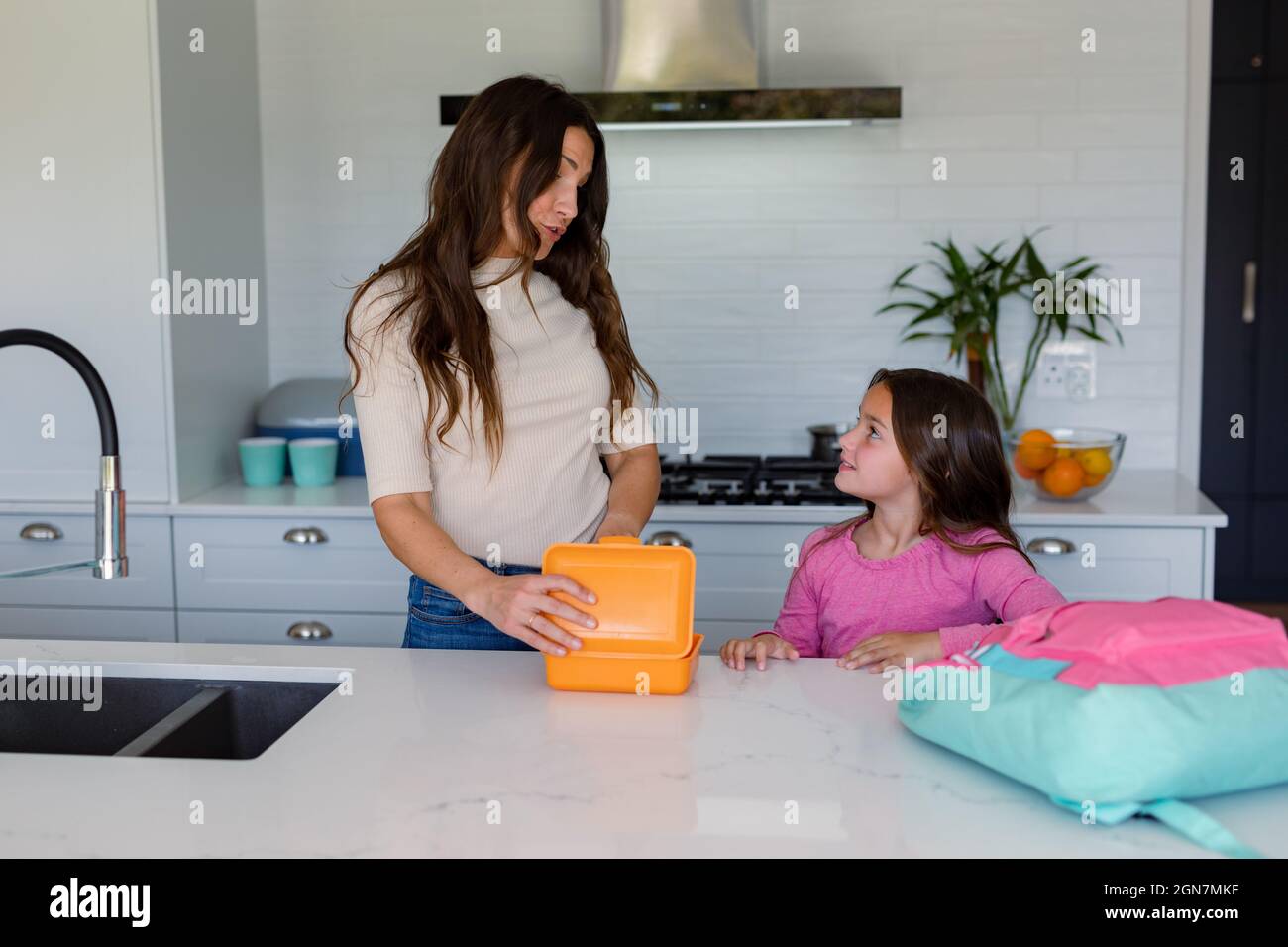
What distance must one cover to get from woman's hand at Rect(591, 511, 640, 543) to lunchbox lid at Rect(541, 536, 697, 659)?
35cm

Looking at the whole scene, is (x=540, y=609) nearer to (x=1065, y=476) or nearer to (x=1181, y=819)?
(x=1181, y=819)

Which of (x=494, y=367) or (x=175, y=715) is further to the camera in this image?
(x=494, y=367)

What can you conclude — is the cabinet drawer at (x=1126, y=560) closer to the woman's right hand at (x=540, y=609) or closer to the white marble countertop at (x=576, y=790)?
the white marble countertop at (x=576, y=790)

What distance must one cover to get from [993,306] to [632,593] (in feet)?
6.89

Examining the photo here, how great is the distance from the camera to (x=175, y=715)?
1.56 m

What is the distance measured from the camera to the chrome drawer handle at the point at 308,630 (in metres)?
3.02

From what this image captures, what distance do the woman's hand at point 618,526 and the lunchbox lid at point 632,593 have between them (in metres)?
0.35

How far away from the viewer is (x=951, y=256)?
10.8 feet

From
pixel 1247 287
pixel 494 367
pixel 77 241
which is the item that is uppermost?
pixel 77 241

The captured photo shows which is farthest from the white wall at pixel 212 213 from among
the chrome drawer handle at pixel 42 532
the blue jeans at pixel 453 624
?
the blue jeans at pixel 453 624

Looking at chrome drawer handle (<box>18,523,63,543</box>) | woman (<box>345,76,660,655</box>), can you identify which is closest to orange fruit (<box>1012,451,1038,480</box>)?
woman (<box>345,76,660,655</box>)

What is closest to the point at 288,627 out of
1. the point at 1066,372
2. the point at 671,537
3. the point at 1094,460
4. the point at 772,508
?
the point at 671,537
